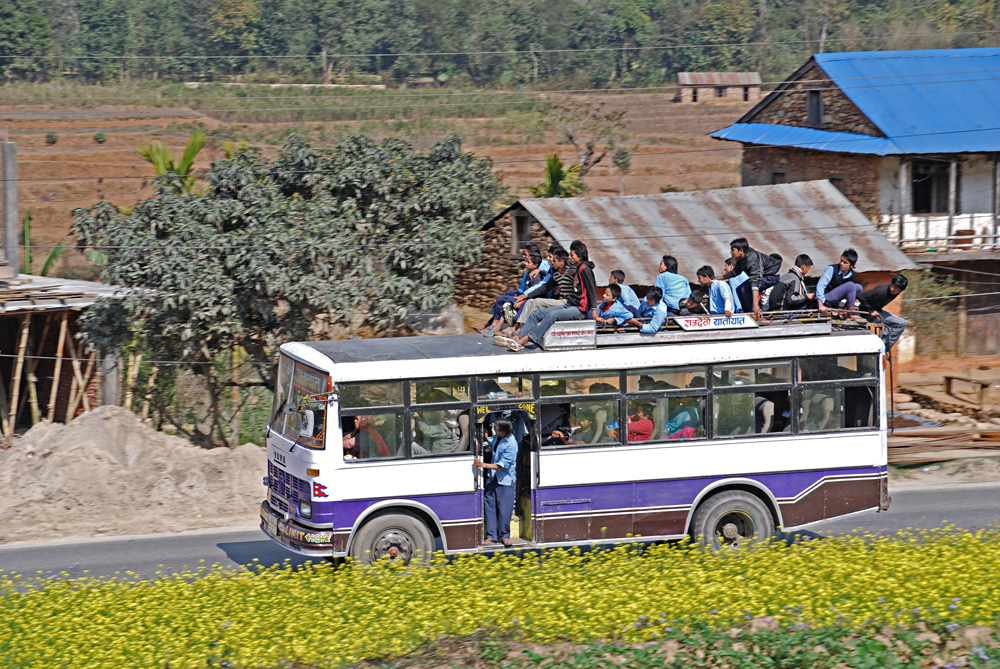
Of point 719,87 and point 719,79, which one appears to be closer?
point 719,87

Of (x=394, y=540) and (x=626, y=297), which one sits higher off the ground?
(x=626, y=297)

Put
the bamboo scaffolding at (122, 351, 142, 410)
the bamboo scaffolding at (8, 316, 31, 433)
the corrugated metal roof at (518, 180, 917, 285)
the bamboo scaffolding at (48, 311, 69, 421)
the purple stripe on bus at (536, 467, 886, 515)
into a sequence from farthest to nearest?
the corrugated metal roof at (518, 180, 917, 285)
the bamboo scaffolding at (122, 351, 142, 410)
the bamboo scaffolding at (48, 311, 69, 421)
the bamboo scaffolding at (8, 316, 31, 433)
the purple stripe on bus at (536, 467, 886, 515)

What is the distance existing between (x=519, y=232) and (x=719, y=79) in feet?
183

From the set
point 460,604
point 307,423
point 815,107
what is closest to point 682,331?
point 307,423

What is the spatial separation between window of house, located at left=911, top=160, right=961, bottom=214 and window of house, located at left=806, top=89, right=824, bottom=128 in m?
3.51

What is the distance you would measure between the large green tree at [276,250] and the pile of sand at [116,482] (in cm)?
223

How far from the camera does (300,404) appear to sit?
12141 mm

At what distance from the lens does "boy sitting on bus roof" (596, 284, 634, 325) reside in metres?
13.4

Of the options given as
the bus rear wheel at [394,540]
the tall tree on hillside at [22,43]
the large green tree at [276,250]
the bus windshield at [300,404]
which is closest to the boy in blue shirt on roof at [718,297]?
the bus rear wheel at [394,540]

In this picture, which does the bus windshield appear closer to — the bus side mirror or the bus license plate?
the bus side mirror

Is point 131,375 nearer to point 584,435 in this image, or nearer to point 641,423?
point 584,435

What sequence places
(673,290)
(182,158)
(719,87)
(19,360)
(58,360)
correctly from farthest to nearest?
1. (719,87)
2. (182,158)
3. (58,360)
4. (19,360)
5. (673,290)

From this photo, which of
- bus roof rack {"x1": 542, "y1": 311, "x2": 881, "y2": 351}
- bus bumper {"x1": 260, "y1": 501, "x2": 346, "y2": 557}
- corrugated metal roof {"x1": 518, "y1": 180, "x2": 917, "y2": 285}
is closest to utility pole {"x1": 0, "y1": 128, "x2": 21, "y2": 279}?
corrugated metal roof {"x1": 518, "y1": 180, "x2": 917, "y2": 285}

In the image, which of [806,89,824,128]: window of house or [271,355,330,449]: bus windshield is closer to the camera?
[271,355,330,449]: bus windshield
